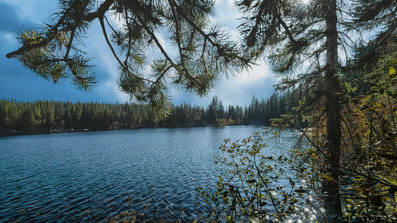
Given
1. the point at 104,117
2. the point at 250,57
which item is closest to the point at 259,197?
the point at 250,57

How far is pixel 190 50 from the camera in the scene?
314 cm

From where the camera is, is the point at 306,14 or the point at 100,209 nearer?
the point at 306,14

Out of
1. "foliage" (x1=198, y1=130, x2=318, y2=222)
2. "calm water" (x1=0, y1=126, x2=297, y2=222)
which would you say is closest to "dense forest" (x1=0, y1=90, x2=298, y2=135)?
"calm water" (x1=0, y1=126, x2=297, y2=222)

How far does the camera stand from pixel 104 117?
89000mm

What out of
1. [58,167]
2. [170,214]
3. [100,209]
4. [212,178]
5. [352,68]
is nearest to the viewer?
[352,68]

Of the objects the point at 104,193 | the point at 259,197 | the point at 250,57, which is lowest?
the point at 104,193

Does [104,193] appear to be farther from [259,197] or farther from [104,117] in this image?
[104,117]

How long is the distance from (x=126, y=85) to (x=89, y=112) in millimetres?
99811

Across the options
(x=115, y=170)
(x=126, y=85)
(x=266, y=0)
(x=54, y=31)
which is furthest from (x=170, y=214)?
(x=115, y=170)

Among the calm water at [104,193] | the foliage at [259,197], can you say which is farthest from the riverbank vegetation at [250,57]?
the calm water at [104,193]

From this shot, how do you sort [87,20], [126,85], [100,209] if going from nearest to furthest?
[87,20] → [126,85] → [100,209]

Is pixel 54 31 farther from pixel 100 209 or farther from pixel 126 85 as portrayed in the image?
pixel 100 209

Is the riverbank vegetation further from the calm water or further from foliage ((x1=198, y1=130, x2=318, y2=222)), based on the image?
the calm water

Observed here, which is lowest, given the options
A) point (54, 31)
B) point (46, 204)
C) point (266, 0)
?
point (46, 204)
